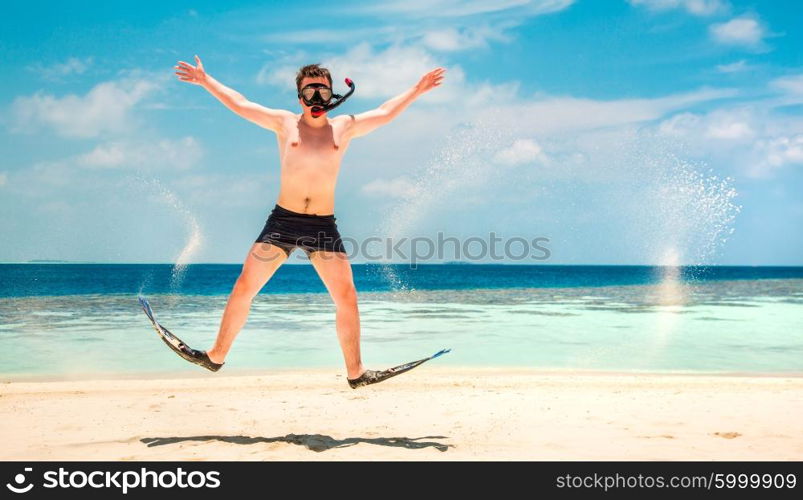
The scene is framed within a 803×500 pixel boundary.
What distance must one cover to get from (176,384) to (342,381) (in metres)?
2.26

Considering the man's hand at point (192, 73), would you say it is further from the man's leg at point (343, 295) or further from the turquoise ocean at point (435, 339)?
the turquoise ocean at point (435, 339)

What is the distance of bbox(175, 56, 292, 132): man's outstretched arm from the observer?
5344 mm

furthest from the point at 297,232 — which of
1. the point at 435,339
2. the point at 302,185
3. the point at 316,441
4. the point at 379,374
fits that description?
the point at 435,339

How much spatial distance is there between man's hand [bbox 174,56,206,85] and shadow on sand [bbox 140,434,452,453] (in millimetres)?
2883

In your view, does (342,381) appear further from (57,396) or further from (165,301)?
(165,301)

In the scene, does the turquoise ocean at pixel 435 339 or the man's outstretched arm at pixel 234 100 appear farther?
the turquoise ocean at pixel 435 339

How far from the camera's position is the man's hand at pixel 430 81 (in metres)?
5.72

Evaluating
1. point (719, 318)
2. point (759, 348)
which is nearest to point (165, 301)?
point (719, 318)

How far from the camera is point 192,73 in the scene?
534cm

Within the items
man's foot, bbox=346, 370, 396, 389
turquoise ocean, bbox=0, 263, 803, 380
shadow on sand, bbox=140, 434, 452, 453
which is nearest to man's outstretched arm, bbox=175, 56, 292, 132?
man's foot, bbox=346, 370, 396, 389

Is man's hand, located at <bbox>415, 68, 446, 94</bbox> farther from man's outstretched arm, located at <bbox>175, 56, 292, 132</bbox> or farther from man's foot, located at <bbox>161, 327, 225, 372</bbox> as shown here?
man's foot, located at <bbox>161, 327, 225, 372</bbox>

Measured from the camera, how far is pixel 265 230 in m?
5.41

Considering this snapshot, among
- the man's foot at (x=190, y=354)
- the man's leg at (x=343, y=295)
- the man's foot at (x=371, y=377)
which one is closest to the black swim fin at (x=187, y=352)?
the man's foot at (x=190, y=354)

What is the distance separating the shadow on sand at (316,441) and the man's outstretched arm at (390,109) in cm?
248
